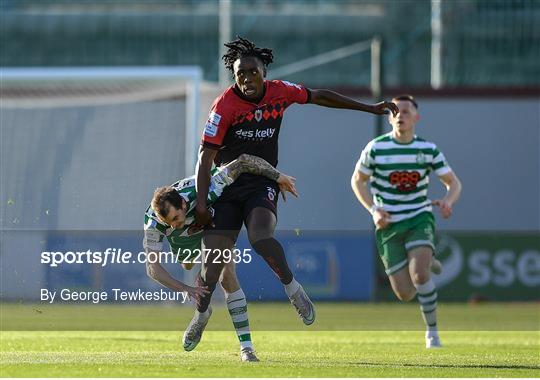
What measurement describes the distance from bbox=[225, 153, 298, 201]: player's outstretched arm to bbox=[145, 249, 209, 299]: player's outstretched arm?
0.81m

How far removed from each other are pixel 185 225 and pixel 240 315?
29.7 inches

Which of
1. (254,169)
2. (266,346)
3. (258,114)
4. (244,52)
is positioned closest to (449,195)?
(266,346)

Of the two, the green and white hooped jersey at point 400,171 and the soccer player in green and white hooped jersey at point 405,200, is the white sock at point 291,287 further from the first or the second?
the green and white hooped jersey at point 400,171

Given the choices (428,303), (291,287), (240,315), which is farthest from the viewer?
(428,303)

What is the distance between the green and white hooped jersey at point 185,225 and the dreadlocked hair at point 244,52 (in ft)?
2.63

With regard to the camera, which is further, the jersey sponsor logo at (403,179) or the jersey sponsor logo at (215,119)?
the jersey sponsor logo at (403,179)

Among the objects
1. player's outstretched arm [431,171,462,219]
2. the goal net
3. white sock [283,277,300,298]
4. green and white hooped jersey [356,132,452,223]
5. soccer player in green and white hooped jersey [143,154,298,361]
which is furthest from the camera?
the goal net

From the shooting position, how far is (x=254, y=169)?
34.0 ft

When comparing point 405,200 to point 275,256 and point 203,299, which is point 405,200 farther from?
point 203,299

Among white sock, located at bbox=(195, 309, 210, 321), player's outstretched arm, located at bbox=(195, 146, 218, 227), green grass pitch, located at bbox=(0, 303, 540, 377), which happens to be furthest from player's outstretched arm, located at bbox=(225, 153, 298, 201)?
green grass pitch, located at bbox=(0, 303, 540, 377)

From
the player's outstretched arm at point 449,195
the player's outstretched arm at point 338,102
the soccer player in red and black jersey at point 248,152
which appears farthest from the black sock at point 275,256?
the player's outstretched arm at point 449,195

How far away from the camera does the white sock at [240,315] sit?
1023 cm

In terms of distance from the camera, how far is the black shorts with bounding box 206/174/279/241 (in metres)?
10.3

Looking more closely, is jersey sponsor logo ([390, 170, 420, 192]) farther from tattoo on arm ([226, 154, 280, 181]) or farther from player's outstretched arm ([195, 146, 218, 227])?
player's outstretched arm ([195, 146, 218, 227])
